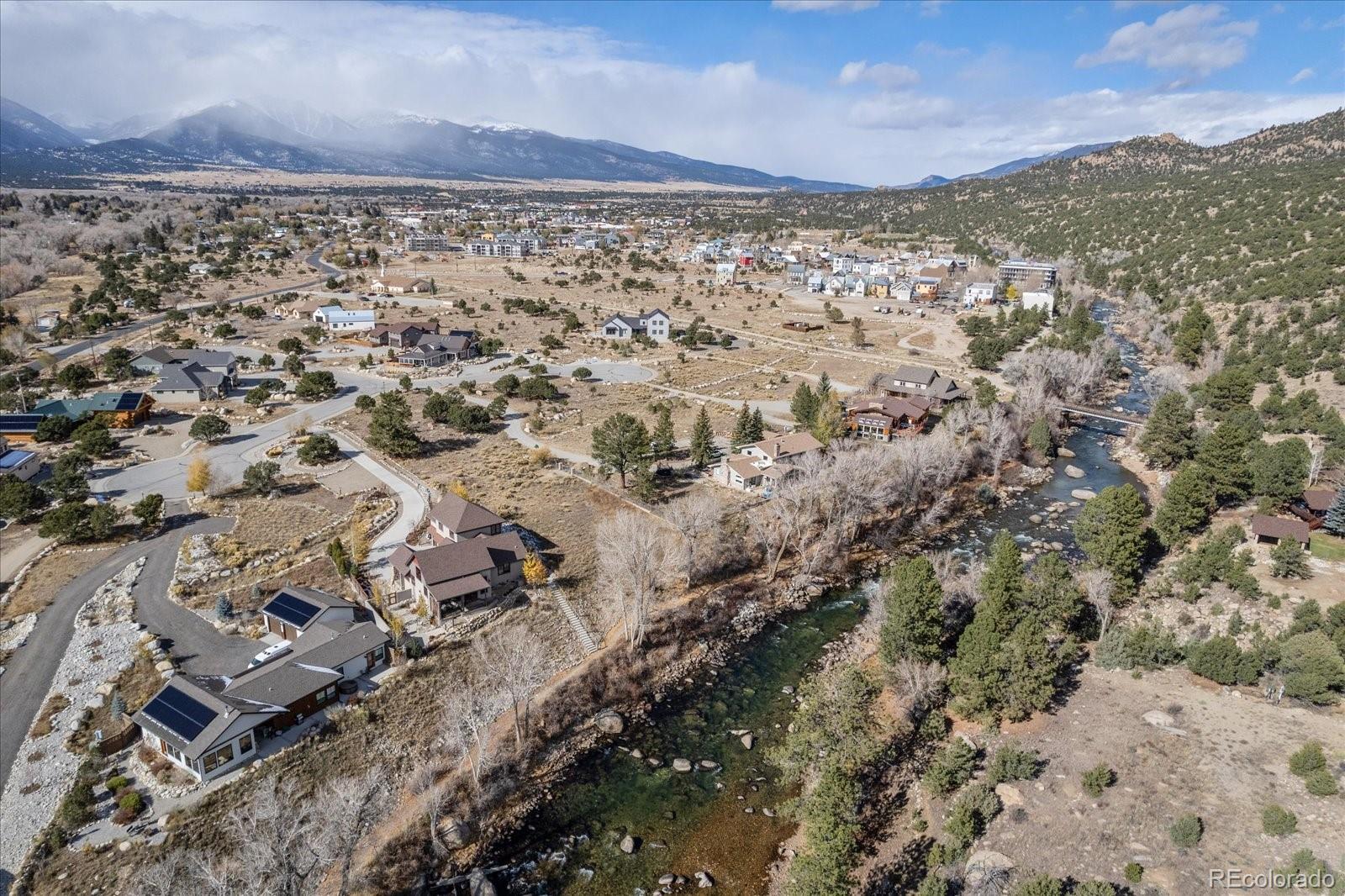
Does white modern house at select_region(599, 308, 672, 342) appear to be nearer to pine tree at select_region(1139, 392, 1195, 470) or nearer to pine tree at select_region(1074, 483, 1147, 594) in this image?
pine tree at select_region(1139, 392, 1195, 470)

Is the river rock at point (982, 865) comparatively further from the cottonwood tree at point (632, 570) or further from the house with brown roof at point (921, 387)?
the house with brown roof at point (921, 387)

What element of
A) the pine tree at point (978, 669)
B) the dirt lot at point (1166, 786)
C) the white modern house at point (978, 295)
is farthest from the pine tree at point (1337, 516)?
the white modern house at point (978, 295)

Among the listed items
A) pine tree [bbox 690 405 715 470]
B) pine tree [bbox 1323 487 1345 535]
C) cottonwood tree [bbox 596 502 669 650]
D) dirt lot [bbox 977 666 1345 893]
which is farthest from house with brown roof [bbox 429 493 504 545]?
pine tree [bbox 1323 487 1345 535]

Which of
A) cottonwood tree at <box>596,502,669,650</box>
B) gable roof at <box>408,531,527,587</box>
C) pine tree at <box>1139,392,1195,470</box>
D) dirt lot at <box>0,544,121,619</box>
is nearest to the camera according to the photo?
cottonwood tree at <box>596,502,669,650</box>

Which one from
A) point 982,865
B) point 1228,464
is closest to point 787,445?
point 1228,464

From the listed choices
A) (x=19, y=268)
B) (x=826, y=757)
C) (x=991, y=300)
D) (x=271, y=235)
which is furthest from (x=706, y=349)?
(x=271, y=235)

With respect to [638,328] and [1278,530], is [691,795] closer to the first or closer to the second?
[1278,530]
